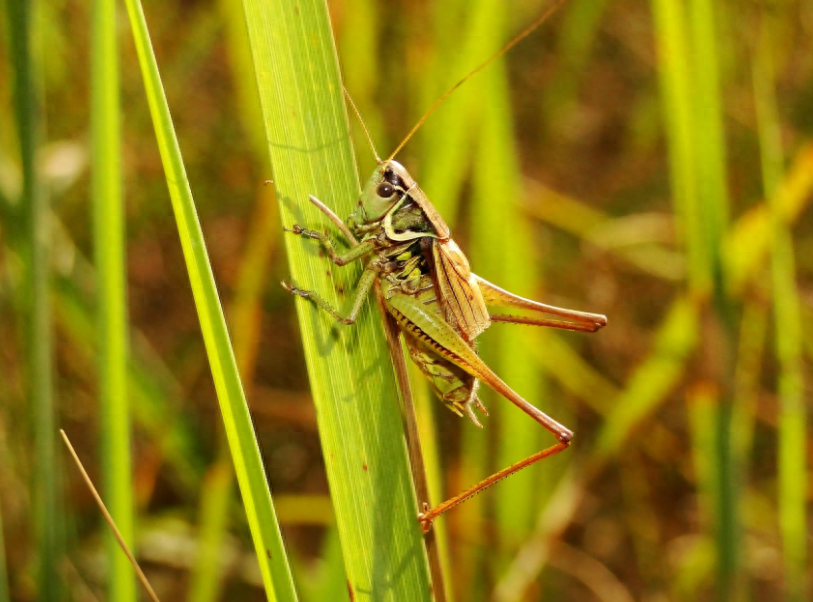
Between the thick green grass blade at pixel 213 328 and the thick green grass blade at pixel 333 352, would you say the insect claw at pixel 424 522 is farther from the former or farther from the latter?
the thick green grass blade at pixel 213 328

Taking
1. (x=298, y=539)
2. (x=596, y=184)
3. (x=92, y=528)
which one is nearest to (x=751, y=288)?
(x=596, y=184)

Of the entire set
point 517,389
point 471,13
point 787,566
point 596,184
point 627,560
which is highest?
point 471,13

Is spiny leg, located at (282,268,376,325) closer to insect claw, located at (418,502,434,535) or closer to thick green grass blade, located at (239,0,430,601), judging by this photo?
thick green grass blade, located at (239,0,430,601)

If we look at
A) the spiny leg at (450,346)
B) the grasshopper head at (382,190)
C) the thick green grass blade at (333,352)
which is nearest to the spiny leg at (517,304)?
the spiny leg at (450,346)

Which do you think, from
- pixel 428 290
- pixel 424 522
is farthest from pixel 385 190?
pixel 424 522

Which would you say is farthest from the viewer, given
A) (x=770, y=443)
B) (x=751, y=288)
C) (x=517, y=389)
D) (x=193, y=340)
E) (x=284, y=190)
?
(x=770, y=443)

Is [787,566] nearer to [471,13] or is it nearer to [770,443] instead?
[770,443]

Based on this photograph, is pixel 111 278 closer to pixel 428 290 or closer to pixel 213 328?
pixel 213 328
